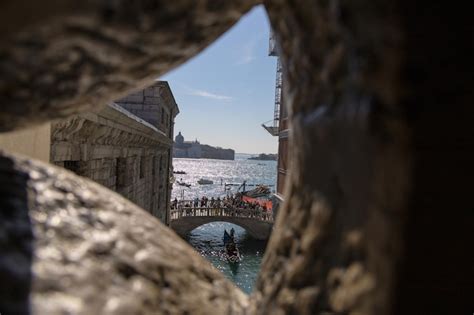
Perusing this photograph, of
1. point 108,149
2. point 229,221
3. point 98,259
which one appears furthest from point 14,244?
point 229,221

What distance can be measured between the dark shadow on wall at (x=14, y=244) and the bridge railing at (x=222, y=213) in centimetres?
2415

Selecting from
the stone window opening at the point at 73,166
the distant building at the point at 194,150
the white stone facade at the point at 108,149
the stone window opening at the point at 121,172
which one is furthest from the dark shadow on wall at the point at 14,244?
the distant building at the point at 194,150

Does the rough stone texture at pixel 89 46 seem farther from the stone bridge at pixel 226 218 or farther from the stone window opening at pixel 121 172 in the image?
the stone bridge at pixel 226 218

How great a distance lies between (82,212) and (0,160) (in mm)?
292

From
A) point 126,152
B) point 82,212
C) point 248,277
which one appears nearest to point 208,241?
point 248,277

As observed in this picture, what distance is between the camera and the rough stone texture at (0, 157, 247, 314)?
83 centimetres

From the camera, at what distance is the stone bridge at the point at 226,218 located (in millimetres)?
24656

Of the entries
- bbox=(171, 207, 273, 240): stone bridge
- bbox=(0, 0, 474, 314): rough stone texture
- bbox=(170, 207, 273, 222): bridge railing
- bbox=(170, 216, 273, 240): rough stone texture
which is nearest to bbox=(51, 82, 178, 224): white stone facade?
bbox=(0, 0, 474, 314): rough stone texture

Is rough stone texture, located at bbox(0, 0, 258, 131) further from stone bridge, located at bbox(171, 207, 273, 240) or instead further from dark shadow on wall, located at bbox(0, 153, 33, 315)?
stone bridge, located at bbox(171, 207, 273, 240)

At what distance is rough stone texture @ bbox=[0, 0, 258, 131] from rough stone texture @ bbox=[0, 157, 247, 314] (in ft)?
0.81

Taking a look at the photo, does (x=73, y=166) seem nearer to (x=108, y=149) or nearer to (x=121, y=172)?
(x=108, y=149)

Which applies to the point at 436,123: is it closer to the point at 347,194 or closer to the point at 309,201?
the point at 347,194

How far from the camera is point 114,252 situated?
0.97 meters

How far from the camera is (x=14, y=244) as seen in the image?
85 centimetres
